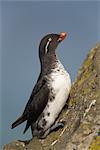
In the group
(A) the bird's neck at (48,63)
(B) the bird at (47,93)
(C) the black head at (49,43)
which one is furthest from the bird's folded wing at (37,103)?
(C) the black head at (49,43)

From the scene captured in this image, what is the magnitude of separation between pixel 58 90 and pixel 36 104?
80 centimetres

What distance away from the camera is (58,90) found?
9273 millimetres

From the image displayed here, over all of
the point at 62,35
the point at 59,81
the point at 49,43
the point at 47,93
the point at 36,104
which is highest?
the point at 62,35

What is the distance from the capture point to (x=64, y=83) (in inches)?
364

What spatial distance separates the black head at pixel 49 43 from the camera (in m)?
10.2

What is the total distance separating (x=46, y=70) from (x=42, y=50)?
73cm

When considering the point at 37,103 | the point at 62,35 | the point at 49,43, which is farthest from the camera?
the point at 62,35

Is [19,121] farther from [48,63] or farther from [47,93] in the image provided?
[48,63]

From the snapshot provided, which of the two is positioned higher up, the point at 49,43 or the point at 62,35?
the point at 62,35

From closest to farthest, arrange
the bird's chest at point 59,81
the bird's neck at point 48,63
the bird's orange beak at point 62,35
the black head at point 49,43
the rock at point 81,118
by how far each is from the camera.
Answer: the rock at point 81,118 < the bird's chest at point 59,81 < the bird's neck at point 48,63 < the black head at point 49,43 < the bird's orange beak at point 62,35

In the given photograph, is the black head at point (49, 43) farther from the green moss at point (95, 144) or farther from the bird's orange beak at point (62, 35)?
the green moss at point (95, 144)

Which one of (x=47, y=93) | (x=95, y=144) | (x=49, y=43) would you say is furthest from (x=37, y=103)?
(x=95, y=144)

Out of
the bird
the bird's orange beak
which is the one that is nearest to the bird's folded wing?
the bird

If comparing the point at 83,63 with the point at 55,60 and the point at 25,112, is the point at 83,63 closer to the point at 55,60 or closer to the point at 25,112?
the point at 55,60
